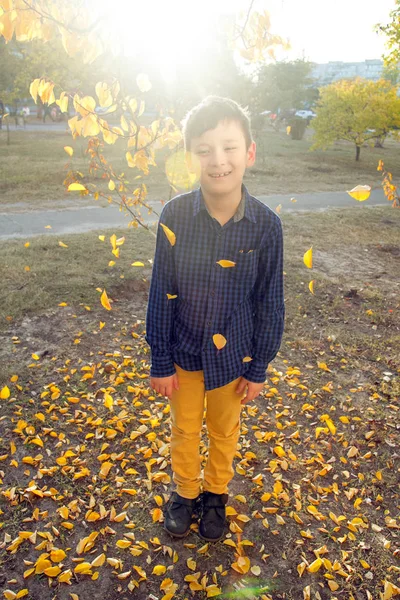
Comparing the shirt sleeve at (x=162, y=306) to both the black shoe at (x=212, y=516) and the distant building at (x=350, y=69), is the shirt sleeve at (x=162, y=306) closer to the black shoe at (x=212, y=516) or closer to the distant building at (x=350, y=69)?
the black shoe at (x=212, y=516)

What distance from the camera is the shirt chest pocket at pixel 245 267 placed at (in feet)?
6.13

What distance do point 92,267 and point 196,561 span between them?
12.7 feet

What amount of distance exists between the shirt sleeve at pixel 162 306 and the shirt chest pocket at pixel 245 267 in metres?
0.26

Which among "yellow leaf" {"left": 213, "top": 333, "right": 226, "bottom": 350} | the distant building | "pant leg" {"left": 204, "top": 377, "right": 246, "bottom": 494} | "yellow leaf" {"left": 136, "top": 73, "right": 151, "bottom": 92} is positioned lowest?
"pant leg" {"left": 204, "top": 377, "right": 246, "bottom": 494}

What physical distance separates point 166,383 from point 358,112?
1787cm

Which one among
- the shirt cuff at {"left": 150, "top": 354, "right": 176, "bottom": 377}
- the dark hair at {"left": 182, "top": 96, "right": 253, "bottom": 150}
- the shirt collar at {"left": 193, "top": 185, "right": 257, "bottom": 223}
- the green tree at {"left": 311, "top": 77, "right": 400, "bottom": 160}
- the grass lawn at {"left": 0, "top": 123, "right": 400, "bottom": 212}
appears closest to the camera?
the dark hair at {"left": 182, "top": 96, "right": 253, "bottom": 150}

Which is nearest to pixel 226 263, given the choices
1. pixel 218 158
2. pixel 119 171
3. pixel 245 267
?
pixel 245 267

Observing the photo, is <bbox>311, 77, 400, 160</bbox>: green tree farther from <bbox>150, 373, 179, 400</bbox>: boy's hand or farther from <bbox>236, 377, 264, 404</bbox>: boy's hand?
<bbox>150, 373, 179, 400</bbox>: boy's hand

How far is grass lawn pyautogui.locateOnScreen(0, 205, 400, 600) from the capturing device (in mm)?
2096

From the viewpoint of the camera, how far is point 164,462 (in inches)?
106

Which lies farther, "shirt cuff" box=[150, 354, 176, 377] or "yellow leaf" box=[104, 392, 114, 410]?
"yellow leaf" box=[104, 392, 114, 410]

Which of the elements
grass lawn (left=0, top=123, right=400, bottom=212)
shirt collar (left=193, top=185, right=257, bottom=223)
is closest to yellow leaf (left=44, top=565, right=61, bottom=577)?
shirt collar (left=193, top=185, right=257, bottom=223)

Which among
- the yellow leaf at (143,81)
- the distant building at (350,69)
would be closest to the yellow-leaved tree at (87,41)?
the yellow leaf at (143,81)

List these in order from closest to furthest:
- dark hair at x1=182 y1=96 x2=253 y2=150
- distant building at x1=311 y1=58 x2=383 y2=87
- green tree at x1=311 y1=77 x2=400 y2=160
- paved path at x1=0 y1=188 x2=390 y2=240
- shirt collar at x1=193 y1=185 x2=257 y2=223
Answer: dark hair at x1=182 y1=96 x2=253 y2=150
shirt collar at x1=193 y1=185 x2=257 y2=223
paved path at x1=0 y1=188 x2=390 y2=240
green tree at x1=311 y1=77 x2=400 y2=160
distant building at x1=311 y1=58 x2=383 y2=87
